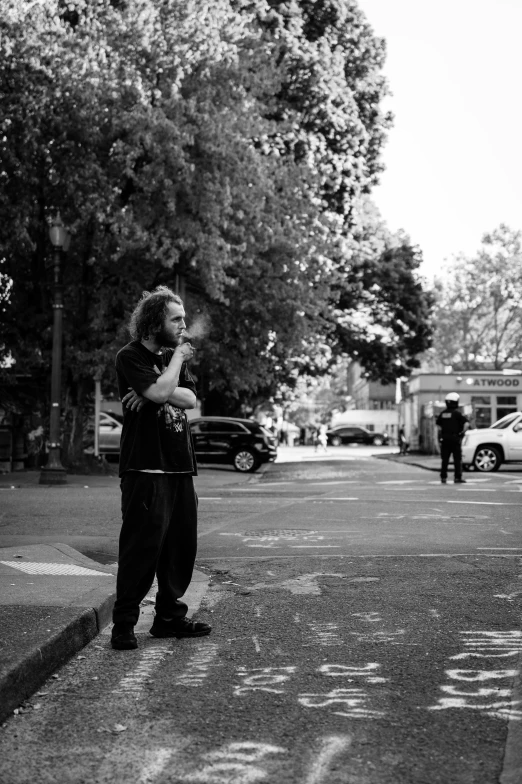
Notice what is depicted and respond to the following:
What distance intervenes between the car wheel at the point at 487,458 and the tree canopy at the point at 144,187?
5612 millimetres

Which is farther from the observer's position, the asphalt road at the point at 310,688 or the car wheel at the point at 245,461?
the car wheel at the point at 245,461

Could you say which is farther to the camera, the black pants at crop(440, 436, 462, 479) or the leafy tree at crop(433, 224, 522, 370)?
the leafy tree at crop(433, 224, 522, 370)

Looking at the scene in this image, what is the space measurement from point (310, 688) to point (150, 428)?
64.2 inches

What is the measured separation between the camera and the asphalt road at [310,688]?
3.88 meters

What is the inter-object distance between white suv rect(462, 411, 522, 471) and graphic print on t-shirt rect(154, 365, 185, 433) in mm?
24405

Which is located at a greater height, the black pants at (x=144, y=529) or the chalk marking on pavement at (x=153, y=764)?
the black pants at (x=144, y=529)

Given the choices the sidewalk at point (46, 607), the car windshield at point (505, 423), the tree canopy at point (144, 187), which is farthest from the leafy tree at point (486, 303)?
the sidewalk at point (46, 607)

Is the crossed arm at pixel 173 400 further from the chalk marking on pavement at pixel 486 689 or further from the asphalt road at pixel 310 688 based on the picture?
the chalk marking on pavement at pixel 486 689

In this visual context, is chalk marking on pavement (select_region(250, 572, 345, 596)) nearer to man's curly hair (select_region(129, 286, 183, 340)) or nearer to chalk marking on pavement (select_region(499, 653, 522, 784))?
man's curly hair (select_region(129, 286, 183, 340))

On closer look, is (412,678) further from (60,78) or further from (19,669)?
(60,78)

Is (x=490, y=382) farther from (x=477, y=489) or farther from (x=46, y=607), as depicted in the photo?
(x=46, y=607)

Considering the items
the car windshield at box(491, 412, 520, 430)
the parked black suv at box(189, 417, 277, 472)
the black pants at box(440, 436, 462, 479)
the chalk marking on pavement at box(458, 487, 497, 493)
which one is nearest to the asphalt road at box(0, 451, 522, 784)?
the chalk marking on pavement at box(458, 487, 497, 493)

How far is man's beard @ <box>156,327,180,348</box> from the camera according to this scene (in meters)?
5.94

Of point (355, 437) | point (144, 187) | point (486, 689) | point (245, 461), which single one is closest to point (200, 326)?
point (144, 187)
